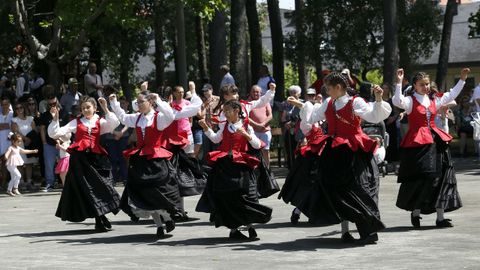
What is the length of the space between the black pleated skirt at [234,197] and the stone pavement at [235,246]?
0.26 m

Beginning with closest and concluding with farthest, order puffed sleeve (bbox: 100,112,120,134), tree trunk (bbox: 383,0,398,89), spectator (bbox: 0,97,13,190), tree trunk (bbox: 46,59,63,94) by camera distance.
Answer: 1. puffed sleeve (bbox: 100,112,120,134)
2. spectator (bbox: 0,97,13,190)
3. tree trunk (bbox: 46,59,63,94)
4. tree trunk (bbox: 383,0,398,89)

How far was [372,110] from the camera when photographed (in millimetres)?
12320

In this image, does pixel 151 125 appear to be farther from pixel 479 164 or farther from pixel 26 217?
pixel 479 164

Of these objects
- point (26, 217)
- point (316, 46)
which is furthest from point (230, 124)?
point (316, 46)

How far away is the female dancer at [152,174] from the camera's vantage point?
532 inches

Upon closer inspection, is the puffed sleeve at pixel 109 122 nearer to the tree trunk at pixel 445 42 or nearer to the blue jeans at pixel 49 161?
the blue jeans at pixel 49 161

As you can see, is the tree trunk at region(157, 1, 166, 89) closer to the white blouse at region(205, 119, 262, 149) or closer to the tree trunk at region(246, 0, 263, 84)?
the tree trunk at region(246, 0, 263, 84)

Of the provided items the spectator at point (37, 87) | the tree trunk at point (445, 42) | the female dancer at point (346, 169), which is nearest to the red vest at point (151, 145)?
the female dancer at point (346, 169)

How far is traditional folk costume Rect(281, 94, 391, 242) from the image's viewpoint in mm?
12211

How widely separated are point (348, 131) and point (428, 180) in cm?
158

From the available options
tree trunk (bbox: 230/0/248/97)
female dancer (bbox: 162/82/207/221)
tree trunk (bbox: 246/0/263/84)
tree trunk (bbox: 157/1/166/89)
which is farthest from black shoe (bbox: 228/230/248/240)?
tree trunk (bbox: 246/0/263/84)

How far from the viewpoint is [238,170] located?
13.1 m

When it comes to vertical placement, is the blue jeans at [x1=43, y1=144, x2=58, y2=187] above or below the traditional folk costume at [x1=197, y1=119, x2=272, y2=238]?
below

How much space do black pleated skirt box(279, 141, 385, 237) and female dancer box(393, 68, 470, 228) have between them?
3.54 feet
